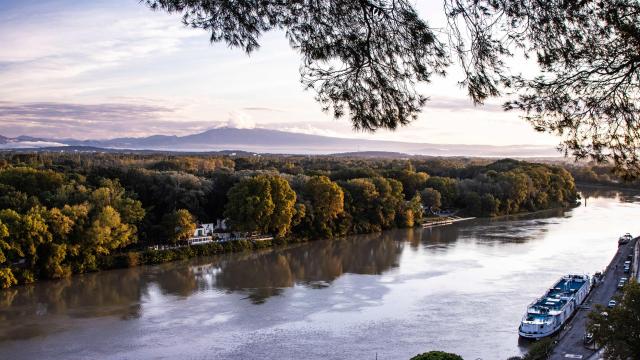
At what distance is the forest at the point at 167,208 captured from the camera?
20.2 metres

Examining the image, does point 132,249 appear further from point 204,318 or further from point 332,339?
point 332,339

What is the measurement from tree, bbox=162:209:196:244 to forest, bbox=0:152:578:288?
0.05m

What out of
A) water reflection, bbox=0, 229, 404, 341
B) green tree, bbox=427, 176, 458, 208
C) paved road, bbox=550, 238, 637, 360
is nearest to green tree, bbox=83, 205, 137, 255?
water reflection, bbox=0, 229, 404, 341

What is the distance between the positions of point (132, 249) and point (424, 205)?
65.3 feet

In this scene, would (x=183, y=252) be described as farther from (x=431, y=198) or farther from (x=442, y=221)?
(x=431, y=198)

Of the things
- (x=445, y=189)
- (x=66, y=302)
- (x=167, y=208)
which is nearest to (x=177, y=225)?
(x=167, y=208)

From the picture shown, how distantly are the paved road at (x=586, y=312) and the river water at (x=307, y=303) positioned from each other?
2.34 feet

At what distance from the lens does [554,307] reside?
1584 cm

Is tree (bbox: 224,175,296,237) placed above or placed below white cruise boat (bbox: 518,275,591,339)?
above

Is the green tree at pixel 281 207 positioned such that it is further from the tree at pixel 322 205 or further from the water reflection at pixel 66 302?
the water reflection at pixel 66 302

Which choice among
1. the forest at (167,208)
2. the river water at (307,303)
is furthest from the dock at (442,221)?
the river water at (307,303)

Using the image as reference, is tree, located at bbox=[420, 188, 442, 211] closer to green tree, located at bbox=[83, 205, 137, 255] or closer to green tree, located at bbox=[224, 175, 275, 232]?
green tree, located at bbox=[224, 175, 275, 232]

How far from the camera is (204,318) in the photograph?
50.7ft

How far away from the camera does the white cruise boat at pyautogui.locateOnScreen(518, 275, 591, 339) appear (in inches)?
556
